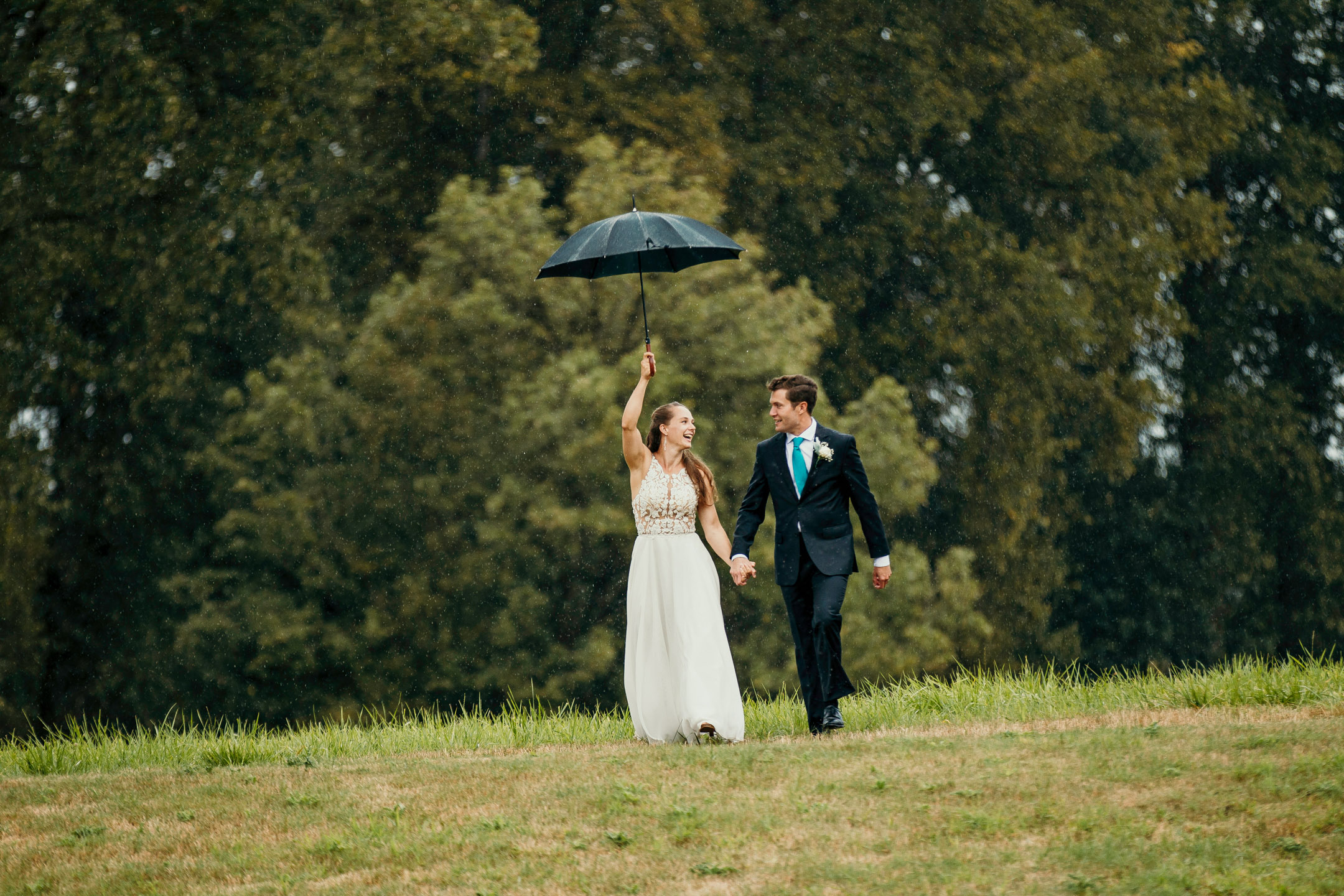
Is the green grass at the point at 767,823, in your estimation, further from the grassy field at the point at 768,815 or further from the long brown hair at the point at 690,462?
the long brown hair at the point at 690,462

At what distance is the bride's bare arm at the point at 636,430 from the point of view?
852cm

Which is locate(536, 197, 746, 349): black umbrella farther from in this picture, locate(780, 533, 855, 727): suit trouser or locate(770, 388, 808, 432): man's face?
locate(780, 533, 855, 727): suit trouser

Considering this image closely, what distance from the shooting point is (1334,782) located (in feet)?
20.8

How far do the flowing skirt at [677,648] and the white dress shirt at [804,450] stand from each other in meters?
0.43

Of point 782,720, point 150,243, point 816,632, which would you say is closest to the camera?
point 816,632

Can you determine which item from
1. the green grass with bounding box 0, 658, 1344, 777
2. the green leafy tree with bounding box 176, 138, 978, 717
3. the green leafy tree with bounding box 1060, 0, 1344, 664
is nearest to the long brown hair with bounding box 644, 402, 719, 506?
the green grass with bounding box 0, 658, 1344, 777

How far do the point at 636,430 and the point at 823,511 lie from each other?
1238 millimetres

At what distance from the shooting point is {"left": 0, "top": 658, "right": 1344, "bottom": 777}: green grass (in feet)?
30.2

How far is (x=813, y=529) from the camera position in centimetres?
839

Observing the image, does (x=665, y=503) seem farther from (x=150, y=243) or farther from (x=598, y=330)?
(x=150, y=243)

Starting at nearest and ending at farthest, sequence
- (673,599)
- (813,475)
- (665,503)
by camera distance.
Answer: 1. (813,475)
2. (673,599)
3. (665,503)

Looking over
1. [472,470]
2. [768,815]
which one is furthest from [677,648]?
[472,470]

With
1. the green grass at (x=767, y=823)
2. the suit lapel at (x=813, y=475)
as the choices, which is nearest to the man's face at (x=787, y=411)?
the suit lapel at (x=813, y=475)

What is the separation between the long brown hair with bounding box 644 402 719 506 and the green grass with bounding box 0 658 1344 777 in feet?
5.04
